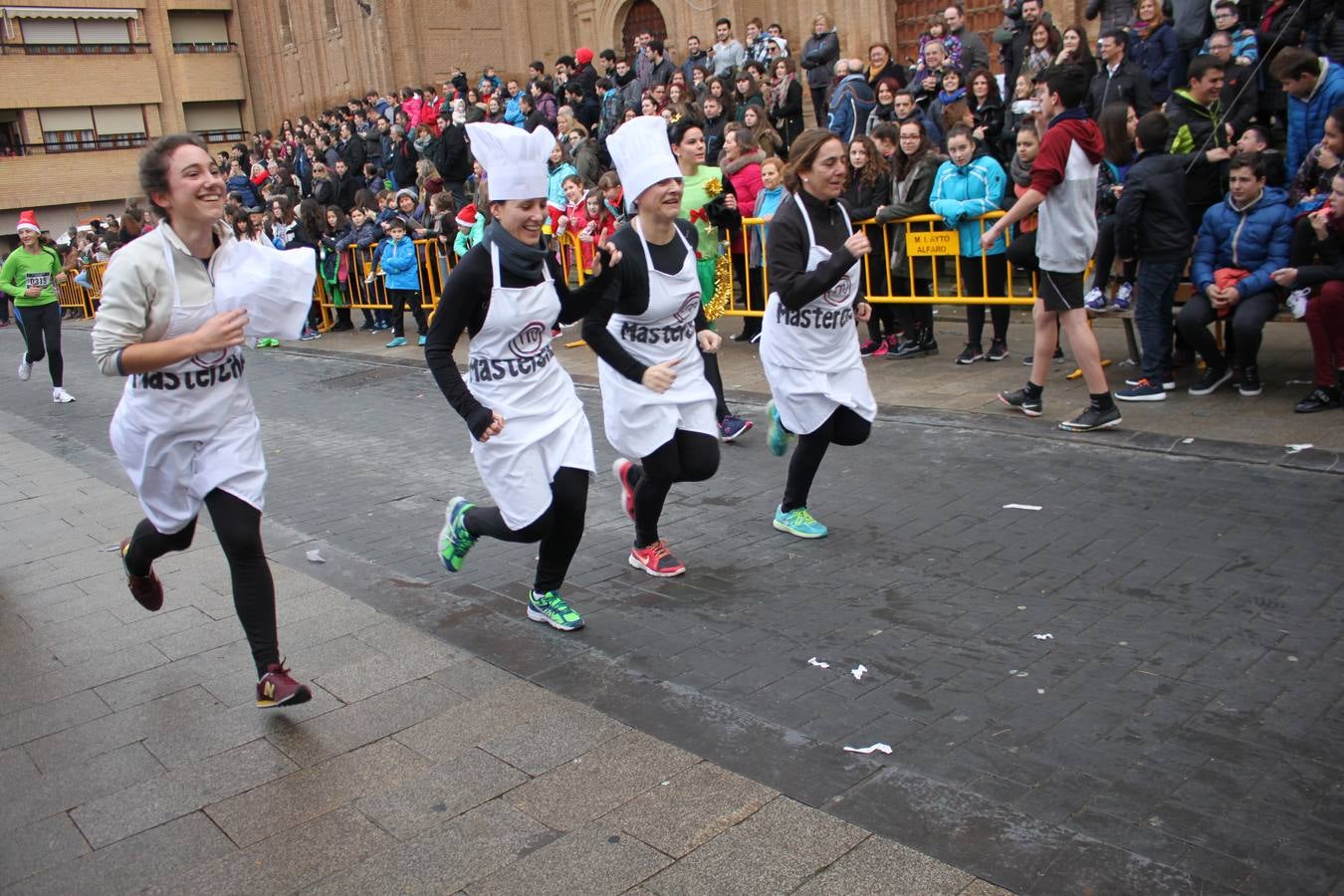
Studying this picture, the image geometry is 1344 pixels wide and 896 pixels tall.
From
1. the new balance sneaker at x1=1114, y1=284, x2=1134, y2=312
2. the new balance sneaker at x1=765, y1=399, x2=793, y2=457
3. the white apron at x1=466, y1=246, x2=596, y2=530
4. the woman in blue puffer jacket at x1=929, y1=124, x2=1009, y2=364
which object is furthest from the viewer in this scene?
the woman in blue puffer jacket at x1=929, y1=124, x2=1009, y2=364

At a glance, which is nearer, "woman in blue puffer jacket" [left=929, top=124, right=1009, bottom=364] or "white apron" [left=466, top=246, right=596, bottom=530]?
"white apron" [left=466, top=246, right=596, bottom=530]

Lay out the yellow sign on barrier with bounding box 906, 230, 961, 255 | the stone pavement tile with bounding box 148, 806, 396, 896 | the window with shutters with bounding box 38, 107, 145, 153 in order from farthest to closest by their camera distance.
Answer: the window with shutters with bounding box 38, 107, 145, 153, the yellow sign on barrier with bounding box 906, 230, 961, 255, the stone pavement tile with bounding box 148, 806, 396, 896

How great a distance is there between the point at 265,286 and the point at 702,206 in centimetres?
479

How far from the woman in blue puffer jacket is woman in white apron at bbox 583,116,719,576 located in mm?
4977

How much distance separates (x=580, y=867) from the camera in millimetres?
3193

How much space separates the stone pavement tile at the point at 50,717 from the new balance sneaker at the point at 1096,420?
5.72m

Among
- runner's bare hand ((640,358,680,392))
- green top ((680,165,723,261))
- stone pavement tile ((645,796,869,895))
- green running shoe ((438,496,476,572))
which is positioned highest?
green top ((680,165,723,261))

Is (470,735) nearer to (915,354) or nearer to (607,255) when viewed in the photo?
(607,255)

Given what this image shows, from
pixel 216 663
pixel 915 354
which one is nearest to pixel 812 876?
pixel 216 663

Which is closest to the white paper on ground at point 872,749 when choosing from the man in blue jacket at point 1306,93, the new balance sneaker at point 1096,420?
the new balance sneaker at point 1096,420

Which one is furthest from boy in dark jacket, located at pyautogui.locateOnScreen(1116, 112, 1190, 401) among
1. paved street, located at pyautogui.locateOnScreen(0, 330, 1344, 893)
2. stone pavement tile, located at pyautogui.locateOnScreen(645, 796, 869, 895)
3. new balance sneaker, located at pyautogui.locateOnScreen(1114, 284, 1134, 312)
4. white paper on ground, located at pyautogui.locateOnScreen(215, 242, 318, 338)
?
white paper on ground, located at pyautogui.locateOnScreen(215, 242, 318, 338)

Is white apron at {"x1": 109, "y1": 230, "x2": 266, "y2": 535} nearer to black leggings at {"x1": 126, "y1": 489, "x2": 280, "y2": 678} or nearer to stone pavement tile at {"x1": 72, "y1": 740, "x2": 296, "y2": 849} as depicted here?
black leggings at {"x1": 126, "y1": 489, "x2": 280, "y2": 678}

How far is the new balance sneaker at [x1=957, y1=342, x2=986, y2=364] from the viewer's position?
1012cm

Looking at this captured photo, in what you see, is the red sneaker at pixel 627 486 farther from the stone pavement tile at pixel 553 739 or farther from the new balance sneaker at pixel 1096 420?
the new balance sneaker at pixel 1096 420
